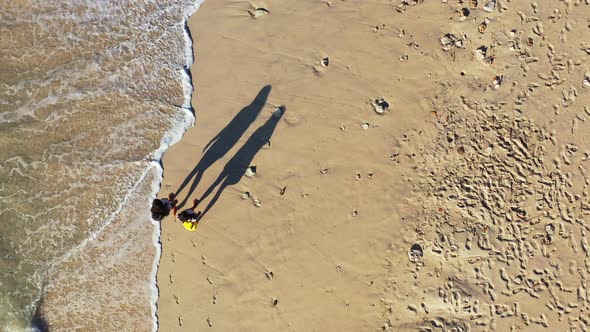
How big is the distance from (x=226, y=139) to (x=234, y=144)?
24 cm

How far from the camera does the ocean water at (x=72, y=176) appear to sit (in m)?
9.11

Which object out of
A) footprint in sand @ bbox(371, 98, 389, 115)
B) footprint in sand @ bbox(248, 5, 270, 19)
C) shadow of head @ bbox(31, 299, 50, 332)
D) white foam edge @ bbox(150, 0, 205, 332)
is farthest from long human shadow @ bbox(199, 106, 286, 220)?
shadow of head @ bbox(31, 299, 50, 332)

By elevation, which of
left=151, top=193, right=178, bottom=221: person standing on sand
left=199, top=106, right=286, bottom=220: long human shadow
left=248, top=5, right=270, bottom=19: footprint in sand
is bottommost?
left=151, top=193, right=178, bottom=221: person standing on sand

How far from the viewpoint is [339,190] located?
28.9 ft

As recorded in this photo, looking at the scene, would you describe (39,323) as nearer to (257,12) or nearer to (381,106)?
(257,12)

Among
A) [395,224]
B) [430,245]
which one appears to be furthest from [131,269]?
[430,245]

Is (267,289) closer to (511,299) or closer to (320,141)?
(320,141)

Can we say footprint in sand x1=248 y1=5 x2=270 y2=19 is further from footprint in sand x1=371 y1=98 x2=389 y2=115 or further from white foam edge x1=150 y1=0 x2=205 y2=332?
footprint in sand x1=371 y1=98 x2=389 y2=115

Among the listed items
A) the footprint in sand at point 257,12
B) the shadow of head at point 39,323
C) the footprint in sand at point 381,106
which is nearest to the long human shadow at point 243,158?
the footprint in sand at point 381,106

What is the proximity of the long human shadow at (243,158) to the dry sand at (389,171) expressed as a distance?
0.08 m

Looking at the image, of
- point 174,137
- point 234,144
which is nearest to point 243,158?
point 234,144

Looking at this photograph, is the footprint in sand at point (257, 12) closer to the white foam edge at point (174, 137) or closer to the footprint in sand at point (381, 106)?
the white foam edge at point (174, 137)

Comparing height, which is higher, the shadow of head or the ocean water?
the ocean water

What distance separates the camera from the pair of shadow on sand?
9.00 m
